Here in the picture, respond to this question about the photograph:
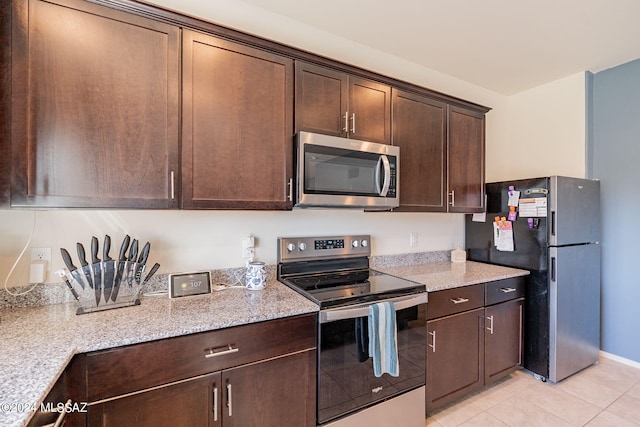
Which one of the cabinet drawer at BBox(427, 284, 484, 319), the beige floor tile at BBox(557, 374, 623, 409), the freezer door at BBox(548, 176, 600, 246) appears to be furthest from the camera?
the freezer door at BBox(548, 176, 600, 246)

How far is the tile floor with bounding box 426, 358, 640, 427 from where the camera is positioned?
1900mm

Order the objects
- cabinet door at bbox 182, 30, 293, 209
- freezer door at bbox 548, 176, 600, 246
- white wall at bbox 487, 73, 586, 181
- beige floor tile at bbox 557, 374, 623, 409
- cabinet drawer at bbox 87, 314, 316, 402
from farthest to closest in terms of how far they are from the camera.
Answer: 1. white wall at bbox 487, 73, 586, 181
2. freezer door at bbox 548, 176, 600, 246
3. beige floor tile at bbox 557, 374, 623, 409
4. cabinet door at bbox 182, 30, 293, 209
5. cabinet drawer at bbox 87, 314, 316, 402

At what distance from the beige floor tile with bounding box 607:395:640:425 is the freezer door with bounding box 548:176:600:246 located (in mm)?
1121

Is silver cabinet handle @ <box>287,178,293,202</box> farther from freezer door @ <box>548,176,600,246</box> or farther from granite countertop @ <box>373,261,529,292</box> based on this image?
freezer door @ <box>548,176,600,246</box>

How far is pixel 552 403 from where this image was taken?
6.80 ft

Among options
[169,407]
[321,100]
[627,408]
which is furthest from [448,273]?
[169,407]

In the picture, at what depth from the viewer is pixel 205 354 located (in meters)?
1.20

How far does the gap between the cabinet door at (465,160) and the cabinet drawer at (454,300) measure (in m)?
0.66

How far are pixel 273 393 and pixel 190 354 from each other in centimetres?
42

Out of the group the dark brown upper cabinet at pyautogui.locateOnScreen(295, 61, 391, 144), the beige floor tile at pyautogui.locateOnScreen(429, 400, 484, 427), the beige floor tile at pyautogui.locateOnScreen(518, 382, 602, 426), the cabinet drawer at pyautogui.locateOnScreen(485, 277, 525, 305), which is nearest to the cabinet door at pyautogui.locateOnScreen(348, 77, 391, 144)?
the dark brown upper cabinet at pyautogui.locateOnScreen(295, 61, 391, 144)

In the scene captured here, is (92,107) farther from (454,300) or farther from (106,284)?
(454,300)

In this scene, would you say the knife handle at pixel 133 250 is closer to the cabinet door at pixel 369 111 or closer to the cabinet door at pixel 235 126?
the cabinet door at pixel 235 126

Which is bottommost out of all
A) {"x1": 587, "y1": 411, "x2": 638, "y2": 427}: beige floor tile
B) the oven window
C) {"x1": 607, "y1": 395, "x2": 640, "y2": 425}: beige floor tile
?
{"x1": 587, "y1": 411, "x2": 638, "y2": 427}: beige floor tile

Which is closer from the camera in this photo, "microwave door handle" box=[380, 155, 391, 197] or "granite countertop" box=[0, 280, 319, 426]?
"granite countertop" box=[0, 280, 319, 426]
